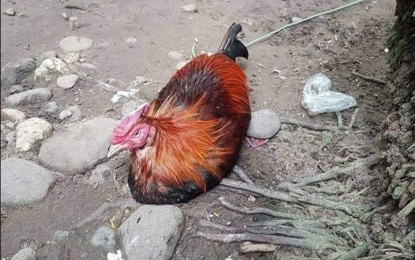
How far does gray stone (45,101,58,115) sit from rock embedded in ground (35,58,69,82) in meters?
0.14

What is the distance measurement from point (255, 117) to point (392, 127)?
0.74 m

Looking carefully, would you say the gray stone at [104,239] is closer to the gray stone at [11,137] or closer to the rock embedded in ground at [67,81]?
the gray stone at [11,137]

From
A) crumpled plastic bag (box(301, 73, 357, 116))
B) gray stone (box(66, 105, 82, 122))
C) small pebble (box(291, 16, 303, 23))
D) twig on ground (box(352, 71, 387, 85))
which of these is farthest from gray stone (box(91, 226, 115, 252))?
small pebble (box(291, 16, 303, 23))

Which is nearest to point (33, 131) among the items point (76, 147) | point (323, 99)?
point (76, 147)

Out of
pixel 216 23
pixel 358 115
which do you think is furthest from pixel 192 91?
pixel 216 23

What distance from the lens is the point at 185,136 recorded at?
78.4 inches

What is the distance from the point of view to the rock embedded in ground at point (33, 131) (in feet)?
7.06

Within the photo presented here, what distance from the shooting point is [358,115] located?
2562 millimetres

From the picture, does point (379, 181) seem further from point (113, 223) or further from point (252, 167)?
point (113, 223)

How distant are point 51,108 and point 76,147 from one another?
0.38 m

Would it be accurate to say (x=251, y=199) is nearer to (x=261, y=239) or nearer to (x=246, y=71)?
A: (x=261, y=239)

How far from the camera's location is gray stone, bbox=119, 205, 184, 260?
1827 mm

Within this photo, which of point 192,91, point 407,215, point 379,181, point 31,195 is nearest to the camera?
point 407,215

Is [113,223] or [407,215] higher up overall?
[407,215]
